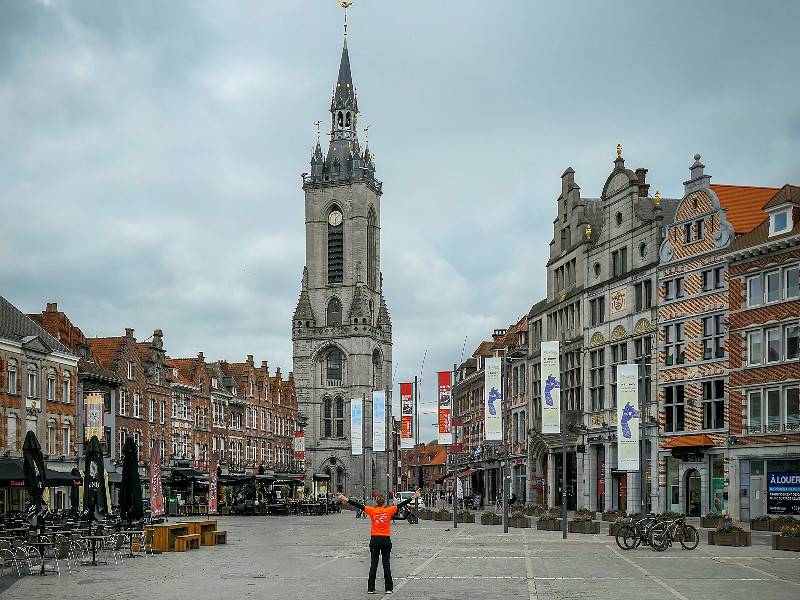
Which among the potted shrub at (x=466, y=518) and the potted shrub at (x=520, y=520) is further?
the potted shrub at (x=466, y=518)

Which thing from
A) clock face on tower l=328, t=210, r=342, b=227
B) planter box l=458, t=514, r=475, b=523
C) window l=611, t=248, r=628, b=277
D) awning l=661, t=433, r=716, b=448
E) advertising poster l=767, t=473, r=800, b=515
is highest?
clock face on tower l=328, t=210, r=342, b=227

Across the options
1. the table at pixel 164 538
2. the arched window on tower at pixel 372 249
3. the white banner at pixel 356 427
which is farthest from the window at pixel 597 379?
the arched window on tower at pixel 372 249

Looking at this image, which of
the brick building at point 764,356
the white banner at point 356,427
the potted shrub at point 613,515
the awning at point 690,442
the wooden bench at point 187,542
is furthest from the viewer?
the white banner at point 356,427

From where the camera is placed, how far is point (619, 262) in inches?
2477

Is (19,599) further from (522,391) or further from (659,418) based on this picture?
(522,391)

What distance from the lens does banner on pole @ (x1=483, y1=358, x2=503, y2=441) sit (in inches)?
1944

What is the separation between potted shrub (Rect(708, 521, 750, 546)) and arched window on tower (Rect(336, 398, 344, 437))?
101592 mm

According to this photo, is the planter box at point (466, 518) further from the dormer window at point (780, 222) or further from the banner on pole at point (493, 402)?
the dormer window at point (780, 222)

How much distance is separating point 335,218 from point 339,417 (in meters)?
24.9

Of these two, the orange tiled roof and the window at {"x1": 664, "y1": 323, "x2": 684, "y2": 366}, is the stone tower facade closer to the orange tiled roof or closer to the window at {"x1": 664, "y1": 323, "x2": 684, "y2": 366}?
the window at {"x1": 664, "y1": 323, "x2": 684, "y2": 366}

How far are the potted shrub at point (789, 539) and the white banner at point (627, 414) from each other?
16.9 m

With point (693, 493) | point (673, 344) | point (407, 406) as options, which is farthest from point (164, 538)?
point (407, 406)

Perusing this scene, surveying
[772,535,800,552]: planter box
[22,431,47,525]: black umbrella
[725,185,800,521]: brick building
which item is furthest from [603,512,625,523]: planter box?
[22,431,47,525]: black umbrella

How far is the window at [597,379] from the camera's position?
63.7 m
